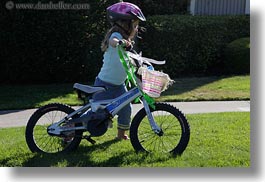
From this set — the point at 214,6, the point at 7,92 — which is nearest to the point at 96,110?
the point at 7,92

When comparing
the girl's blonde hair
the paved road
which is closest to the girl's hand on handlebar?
the girl's blonde hair

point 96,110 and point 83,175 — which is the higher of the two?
point 96,110

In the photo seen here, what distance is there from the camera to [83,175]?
484cm

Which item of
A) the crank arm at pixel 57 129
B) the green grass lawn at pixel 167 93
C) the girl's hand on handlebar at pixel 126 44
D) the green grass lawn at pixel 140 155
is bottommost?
the green grass lawn at pixel 167 93

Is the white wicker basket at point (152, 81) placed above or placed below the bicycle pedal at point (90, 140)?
above

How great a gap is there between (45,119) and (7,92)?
449 centimetres

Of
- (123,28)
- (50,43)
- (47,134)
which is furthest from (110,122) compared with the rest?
(50,43)

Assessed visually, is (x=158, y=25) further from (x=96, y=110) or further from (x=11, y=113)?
(x=96, y=110)

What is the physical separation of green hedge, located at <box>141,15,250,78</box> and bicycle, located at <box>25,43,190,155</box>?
5.99 meters

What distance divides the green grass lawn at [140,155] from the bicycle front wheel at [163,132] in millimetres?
138

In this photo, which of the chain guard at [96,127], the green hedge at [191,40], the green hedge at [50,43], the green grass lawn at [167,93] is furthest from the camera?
the green hedge at [191,40]

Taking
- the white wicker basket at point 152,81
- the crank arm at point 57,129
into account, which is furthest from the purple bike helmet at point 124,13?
the crank arm at point 57,129

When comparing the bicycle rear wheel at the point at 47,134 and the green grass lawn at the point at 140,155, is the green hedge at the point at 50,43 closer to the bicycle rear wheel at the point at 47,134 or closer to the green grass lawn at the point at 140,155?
the green grass lawn at the point at 140,155

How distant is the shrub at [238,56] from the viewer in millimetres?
11945
